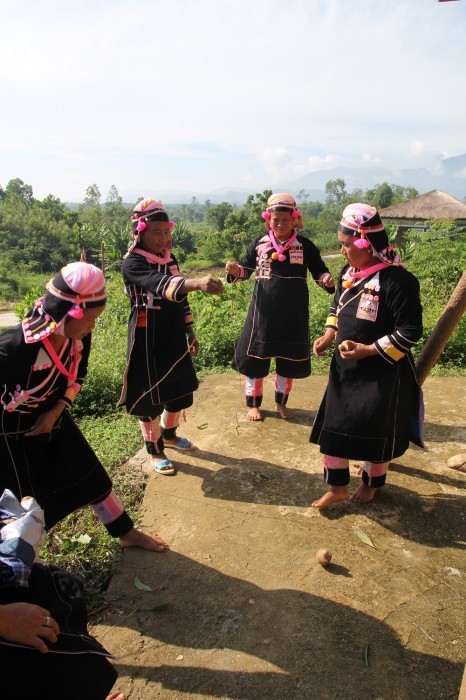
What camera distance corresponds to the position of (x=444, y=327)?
3883mm

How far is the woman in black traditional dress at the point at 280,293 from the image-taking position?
4488 mm

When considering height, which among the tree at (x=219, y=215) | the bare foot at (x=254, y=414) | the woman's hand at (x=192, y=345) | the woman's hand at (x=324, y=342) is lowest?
the bare foot at (x=254, y=414)

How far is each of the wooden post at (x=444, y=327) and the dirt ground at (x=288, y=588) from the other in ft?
2.74

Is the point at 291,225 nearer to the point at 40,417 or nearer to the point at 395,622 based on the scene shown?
the point at 40,417

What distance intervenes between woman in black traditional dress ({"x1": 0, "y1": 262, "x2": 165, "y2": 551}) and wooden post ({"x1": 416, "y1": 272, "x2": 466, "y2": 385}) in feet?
8.75

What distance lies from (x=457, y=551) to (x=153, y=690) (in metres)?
1.97

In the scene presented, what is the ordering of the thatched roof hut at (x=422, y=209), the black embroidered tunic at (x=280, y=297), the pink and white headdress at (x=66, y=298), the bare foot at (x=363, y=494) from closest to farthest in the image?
the pink and white headdress at (x=66, y=298)
the bare foot at (x=363, y=494)
the black embroidered tunic at (x=280, y=297)
the thatched roof hut at (x=422, y=209)

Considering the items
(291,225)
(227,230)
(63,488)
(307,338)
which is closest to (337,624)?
(63,488)

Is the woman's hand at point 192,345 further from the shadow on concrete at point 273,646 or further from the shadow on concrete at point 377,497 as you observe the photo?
the shadow on concrete at point 273,646

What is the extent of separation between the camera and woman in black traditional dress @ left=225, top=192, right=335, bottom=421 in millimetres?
4488

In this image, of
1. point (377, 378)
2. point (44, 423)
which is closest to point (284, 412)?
point (377, 378)

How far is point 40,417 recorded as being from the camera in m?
2.42

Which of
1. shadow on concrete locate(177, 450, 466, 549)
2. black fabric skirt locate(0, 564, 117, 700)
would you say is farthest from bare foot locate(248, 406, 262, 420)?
black fabric skirt locate(0, 564, 117, 700)

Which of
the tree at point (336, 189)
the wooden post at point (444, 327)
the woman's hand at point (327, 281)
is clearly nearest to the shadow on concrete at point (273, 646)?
the wooden post at point (444, 327)
